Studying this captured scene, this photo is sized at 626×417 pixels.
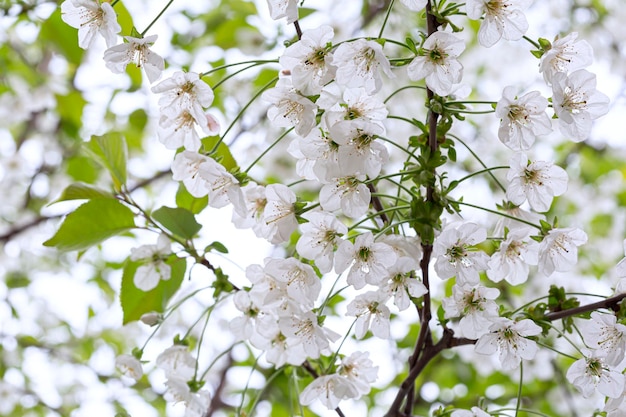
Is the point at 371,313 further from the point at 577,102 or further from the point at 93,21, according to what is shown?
the point at 93,21

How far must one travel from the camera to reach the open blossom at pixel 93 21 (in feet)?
3.16

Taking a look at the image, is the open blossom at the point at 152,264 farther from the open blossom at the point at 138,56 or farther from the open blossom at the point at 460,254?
the open blossom at the point at 460,254

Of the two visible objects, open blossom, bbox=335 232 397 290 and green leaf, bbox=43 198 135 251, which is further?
green leaf, bbox=43 198 135 251

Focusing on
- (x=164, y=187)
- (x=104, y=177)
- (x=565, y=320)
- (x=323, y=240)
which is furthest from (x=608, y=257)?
(x=323, y=240)

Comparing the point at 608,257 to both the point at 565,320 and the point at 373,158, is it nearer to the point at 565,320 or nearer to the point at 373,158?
the point at 565,320

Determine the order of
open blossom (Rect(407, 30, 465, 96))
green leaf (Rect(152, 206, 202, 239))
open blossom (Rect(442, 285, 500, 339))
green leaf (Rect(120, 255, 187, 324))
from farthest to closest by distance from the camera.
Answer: green leaf (Rect(120, 255, 187, 324))
green leaf (Rect(152, 206, 202, 239))
open blossom (Rect(442, 285, 500, 339))
open blossom (Rect(407, 30, 465, 96))

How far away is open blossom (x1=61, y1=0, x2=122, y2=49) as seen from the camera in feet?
3.16

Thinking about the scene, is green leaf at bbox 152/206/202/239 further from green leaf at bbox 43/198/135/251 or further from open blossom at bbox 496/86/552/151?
open blossom at bbox 496/86/552/151

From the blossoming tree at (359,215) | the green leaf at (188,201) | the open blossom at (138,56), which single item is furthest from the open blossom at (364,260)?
the green leaf at (188,201)

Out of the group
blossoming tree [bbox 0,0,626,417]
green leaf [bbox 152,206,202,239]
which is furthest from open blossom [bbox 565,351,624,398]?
green leaf [bbox 152,206,202,239]

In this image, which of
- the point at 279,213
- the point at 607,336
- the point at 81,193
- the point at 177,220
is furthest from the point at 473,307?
the point at 81,193

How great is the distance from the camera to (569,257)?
3.14ft

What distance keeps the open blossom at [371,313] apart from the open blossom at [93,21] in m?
0.50

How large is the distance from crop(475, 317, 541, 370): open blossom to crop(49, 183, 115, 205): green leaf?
0.74 meters
